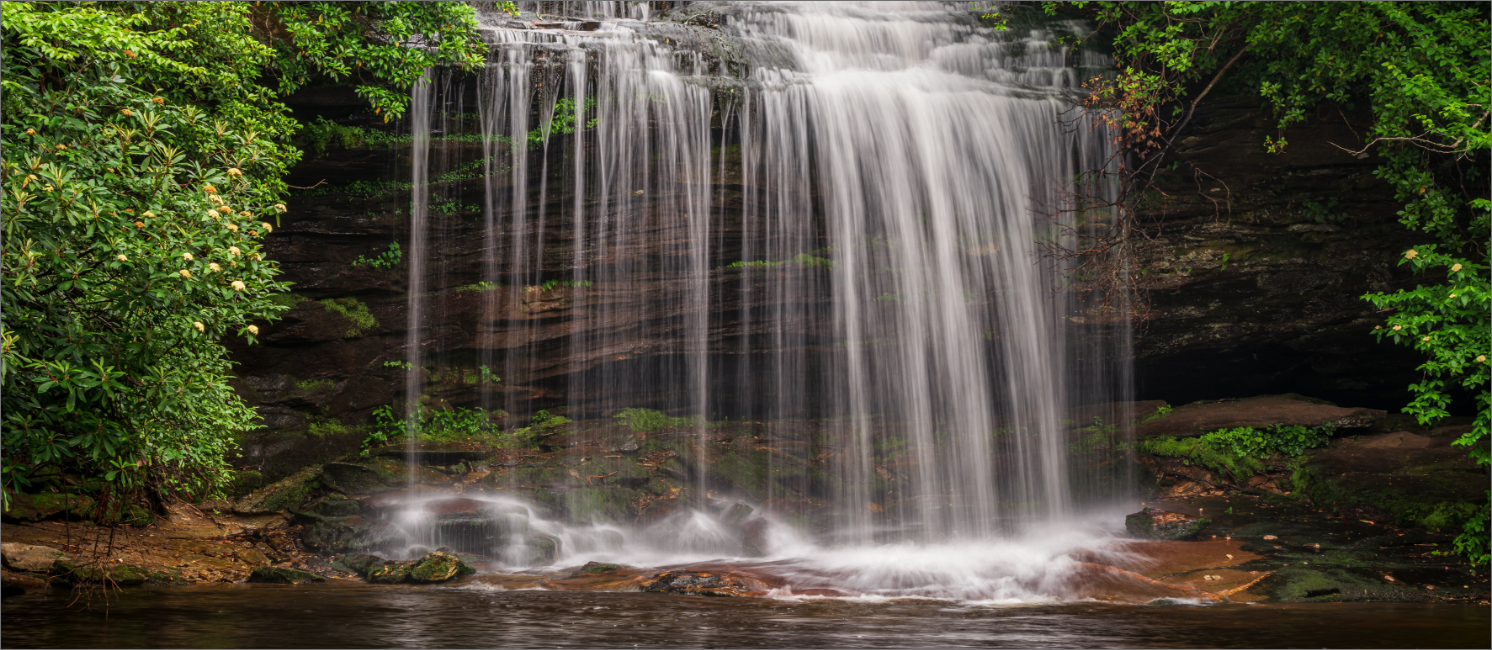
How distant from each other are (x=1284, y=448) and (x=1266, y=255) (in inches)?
119

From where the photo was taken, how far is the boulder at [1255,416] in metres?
13.5

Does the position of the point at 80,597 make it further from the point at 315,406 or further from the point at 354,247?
the point at 354,247

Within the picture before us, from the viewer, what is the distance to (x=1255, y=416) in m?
14.1

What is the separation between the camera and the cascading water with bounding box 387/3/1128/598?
46.3ft

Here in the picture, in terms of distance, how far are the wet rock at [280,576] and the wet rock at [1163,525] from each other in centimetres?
1050

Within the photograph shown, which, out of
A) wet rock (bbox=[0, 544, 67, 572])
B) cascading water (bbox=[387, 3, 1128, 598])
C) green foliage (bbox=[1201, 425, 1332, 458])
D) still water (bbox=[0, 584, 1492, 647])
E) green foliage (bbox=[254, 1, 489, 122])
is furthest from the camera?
cascading water (bbox=[387, 3, 1128, 598])

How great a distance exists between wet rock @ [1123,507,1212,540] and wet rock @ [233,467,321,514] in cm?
1172

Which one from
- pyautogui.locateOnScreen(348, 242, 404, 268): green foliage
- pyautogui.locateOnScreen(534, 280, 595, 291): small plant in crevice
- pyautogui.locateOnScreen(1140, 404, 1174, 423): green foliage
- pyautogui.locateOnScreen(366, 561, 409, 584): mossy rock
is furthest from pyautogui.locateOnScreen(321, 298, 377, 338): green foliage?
pyautogui.locateOnScreen(1140, 404, 1174, 423): green foliage

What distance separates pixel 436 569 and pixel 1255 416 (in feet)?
40.9

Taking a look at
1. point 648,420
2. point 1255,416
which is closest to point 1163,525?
point 1255,416

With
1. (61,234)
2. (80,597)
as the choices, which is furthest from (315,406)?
(61,234)

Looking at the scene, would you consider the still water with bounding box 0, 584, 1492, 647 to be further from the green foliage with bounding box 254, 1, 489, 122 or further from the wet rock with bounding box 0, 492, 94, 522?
the green foliage with bounding box 254, 1, 489, 122

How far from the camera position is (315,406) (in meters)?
13.7

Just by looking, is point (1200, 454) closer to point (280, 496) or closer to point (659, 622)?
point (659, 622)
